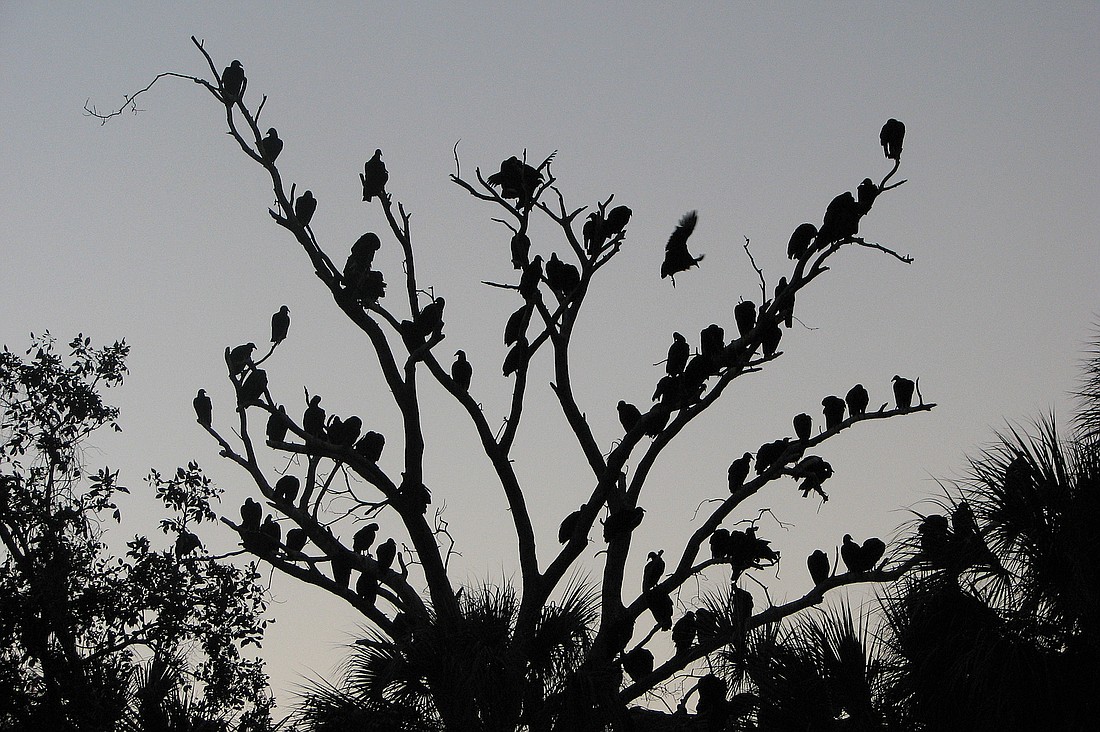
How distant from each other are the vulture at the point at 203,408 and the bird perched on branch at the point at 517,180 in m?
2.73

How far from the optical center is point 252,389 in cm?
870

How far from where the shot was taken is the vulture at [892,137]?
29.2 ft

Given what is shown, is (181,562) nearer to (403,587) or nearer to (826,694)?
(403,587)

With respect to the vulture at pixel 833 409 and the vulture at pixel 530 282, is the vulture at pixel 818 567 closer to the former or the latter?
the vulture at pixel 833 409

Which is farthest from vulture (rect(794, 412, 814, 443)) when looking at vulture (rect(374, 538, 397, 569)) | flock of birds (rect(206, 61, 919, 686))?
vulture (rect(374, 538, 397, 569))

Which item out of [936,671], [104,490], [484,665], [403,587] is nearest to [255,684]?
[104,490]

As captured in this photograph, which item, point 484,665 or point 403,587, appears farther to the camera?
point 403,587

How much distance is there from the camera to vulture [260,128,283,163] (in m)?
9.45

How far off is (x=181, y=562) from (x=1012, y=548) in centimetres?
727

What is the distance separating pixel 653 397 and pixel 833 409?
1.39 m

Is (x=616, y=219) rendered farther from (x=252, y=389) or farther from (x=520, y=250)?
(x=252, y=389)

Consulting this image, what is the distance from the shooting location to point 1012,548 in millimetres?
6754

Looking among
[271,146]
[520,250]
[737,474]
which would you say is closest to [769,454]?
[737,474]

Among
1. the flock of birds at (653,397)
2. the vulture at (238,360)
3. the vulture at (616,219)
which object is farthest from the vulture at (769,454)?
the vulture at (238,360)
